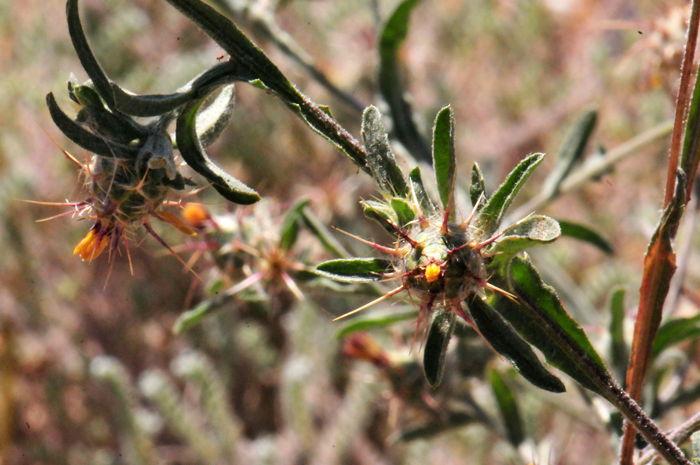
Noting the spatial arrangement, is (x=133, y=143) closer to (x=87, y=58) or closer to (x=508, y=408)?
(x=87, y=58)

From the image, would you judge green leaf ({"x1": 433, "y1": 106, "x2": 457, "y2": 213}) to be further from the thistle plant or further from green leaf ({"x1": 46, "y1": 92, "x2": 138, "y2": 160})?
green leaf ({"x1": 46, "y1": 92, "x2": 138, "y2": 160})

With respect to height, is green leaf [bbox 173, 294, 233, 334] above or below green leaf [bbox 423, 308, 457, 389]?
above

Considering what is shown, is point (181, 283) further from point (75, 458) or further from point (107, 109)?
point (107, 109)

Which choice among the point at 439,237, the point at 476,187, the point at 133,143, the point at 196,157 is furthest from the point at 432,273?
the point at 133,143

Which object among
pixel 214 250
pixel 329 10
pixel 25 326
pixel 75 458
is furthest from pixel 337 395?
pixel 329 10

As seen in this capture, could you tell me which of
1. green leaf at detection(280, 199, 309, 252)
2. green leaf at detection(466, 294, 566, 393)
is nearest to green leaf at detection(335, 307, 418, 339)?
green leaf at detection(280, 199, 309, 252)

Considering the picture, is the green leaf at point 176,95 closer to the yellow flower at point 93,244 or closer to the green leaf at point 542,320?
the yellow flower at point 93,244

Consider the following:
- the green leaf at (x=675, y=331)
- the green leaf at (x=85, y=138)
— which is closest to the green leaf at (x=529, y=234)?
the green leaf at (x=85, y=138)
